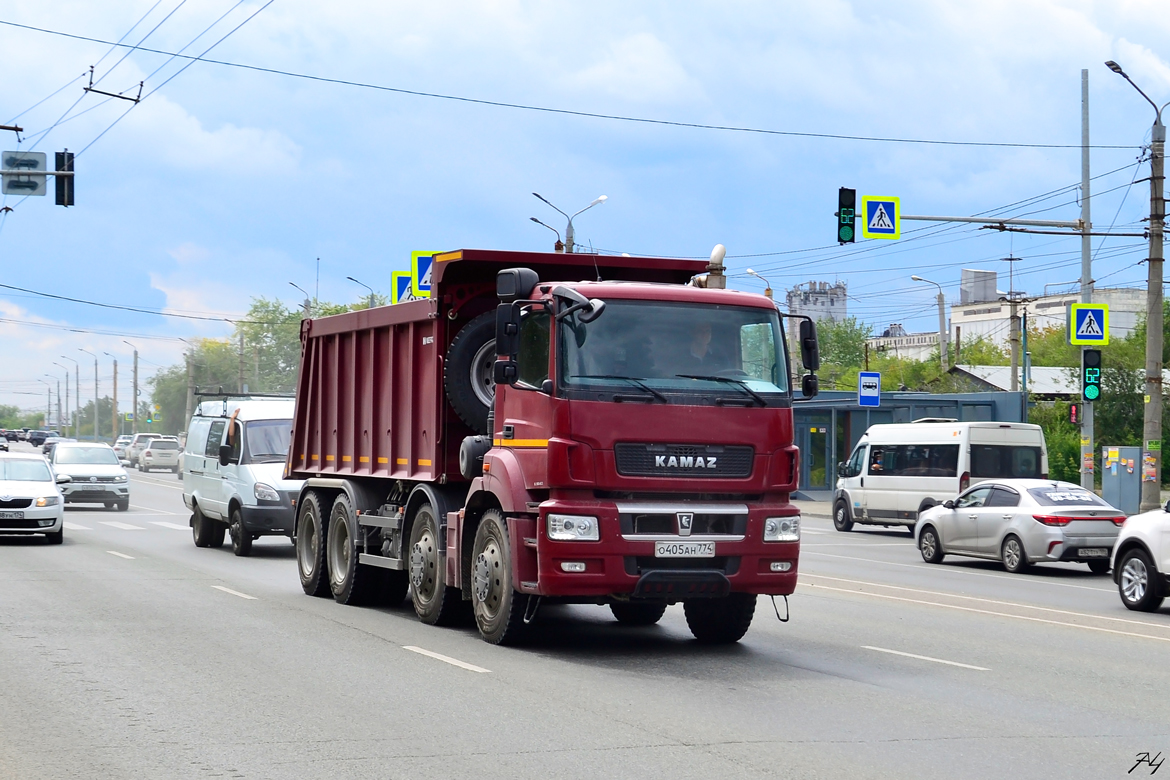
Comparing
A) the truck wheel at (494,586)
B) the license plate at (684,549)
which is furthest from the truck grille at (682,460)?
the truck wheel at (494,586)

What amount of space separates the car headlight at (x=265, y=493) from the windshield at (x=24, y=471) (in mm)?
4480

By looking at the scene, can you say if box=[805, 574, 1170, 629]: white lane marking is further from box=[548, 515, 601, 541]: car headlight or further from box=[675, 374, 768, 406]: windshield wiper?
box=[548, 515, 601, 541]: car headlight

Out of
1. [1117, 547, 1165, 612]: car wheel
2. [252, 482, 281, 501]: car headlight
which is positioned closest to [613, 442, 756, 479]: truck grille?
[1117, 547, 1165, 612]: car wheel

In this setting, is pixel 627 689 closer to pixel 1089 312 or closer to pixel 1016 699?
pixel 1016 699

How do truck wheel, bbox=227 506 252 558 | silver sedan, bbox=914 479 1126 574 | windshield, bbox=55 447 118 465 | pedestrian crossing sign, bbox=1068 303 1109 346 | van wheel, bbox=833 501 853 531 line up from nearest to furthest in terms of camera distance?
silver sedan, bbox=914 479 1126 574, truck wheel, bbox=227 506 252 558, pedestrian crossing sign, bbox=1068 303 1109 346, van wheel, bbox=833 501 853 531, windshield, bbox=55 447 118 465

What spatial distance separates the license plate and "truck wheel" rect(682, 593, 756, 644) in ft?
3.91

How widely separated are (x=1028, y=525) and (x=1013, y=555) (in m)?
0.61

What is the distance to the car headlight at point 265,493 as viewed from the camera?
74.1 feet

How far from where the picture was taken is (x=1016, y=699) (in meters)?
9.53

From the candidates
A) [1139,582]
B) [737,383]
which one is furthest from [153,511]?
[737,383]

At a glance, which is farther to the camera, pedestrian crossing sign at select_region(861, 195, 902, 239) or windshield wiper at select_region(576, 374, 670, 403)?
pedestrian crossing sign at select_region(861, 195, 902, 239)

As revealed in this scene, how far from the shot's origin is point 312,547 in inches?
652

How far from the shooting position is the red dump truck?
35.8ft

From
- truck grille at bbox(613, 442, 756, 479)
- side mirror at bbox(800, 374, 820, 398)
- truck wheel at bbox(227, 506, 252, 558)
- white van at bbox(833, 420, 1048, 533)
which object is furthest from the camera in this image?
white van at bbox(833, 420, 1048, 533)
